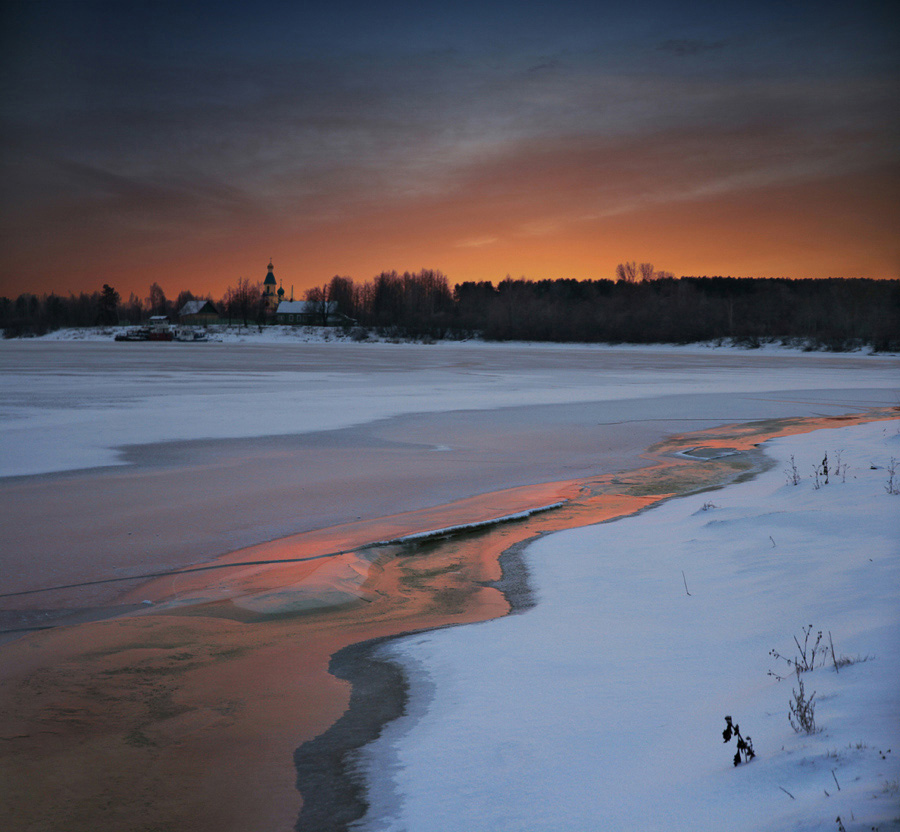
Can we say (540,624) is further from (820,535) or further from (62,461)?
(62,461)

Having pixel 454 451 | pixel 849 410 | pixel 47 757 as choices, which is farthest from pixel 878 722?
pixel 849 410

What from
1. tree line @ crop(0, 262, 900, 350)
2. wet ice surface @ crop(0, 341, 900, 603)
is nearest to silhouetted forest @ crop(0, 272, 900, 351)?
tree line @ crop(0, 262, 900, 350)

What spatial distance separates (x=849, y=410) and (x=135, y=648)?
18542mm

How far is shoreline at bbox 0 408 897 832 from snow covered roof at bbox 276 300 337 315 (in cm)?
12851

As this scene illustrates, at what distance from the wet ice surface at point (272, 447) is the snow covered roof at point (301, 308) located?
355 ft

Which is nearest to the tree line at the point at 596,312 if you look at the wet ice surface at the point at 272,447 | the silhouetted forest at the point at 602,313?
the silhouetted forest at the point at 602,313

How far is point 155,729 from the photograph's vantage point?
155 inches

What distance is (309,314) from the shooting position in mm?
134000

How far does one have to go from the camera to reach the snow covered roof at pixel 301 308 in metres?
133

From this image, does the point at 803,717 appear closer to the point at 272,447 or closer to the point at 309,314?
the point at 272,447

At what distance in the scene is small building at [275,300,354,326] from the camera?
132 meters

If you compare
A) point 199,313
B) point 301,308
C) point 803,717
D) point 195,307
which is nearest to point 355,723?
point 803,717

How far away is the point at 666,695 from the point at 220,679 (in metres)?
2.57

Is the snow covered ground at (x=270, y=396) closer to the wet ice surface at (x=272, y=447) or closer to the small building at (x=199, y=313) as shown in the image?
the wet ice surface at (x=272, y=447)
